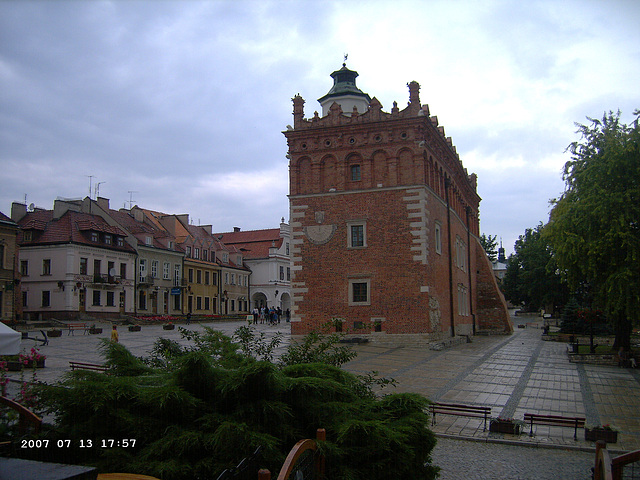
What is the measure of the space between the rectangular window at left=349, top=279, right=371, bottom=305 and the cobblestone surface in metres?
17.2

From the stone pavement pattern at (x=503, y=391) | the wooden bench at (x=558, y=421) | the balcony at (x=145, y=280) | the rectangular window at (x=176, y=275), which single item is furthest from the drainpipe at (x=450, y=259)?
the rectangular window at (x=176, y=275)

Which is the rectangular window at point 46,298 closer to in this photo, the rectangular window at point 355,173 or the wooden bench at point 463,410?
the rectangular window at point 355,173

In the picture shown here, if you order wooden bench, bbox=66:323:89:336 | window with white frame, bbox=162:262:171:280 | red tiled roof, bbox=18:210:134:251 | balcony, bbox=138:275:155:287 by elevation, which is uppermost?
red tiled roof, bbox=18:210:134:251

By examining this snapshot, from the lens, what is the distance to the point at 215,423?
5.14m

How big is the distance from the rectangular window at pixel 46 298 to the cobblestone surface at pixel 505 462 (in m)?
39.5

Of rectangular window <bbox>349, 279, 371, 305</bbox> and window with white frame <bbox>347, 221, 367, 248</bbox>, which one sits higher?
window with white frame <bbox>347, 221, 367, 248</bbox>

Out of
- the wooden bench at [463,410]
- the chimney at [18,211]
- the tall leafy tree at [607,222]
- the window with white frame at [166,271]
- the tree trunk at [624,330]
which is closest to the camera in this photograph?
the wooden bench at [463,410]

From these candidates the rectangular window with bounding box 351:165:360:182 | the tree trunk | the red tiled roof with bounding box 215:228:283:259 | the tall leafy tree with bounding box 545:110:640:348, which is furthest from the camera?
the red tiled roof with bounding box 215:228:283:259

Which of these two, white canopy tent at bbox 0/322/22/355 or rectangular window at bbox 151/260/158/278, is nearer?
white canopy tent at bbox 0/322/22/355

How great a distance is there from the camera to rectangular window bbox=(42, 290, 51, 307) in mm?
43156

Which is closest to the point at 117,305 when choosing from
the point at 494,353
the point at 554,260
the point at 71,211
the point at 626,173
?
the point at 71,211

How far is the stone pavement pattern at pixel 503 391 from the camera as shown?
9.82m

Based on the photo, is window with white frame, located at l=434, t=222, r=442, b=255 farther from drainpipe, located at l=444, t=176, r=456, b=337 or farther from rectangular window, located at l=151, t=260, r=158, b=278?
rectangular window, located at l=151, t=260, r=158, b=278

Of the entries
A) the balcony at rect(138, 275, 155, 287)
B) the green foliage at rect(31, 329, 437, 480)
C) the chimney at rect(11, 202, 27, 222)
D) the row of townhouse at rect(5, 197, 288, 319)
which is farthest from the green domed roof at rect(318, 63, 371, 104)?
the green foliage at rect(31, 329, 437, 480)
